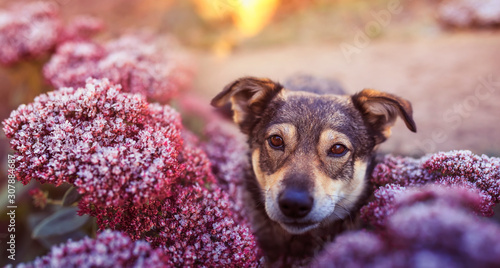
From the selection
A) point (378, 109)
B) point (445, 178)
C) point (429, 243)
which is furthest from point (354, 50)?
point (429, 243)

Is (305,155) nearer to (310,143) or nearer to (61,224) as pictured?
(310,143)

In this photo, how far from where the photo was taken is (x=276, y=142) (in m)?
3.18

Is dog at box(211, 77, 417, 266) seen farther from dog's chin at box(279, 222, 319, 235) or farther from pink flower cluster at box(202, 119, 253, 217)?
pink flower cluster at box(202, 119, 253, 217)

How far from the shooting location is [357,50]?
7.67 m

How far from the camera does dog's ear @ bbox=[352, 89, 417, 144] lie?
3.10m

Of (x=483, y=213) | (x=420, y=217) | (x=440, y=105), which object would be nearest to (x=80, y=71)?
(x=420, y=217)

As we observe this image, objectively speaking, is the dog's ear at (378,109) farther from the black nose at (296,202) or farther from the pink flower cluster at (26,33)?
the pink flower cluster at (26,33)

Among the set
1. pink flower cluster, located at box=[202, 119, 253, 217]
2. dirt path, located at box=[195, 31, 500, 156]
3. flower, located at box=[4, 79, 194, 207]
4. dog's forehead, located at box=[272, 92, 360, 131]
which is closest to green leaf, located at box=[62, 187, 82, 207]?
flower, located at box=[4, 79, 194, 207]

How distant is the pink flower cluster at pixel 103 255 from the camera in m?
1.70

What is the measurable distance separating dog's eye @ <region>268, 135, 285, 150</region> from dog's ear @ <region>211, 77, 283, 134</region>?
19.2 inches

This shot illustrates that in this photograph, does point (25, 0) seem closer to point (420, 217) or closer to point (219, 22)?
point (219, 22)

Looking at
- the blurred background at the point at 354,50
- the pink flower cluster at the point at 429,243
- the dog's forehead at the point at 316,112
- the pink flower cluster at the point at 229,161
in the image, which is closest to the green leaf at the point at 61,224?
the blurred background at the point at 354,50

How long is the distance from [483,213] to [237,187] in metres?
2.15

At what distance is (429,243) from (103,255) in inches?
65.4
